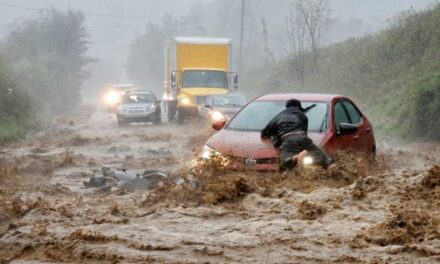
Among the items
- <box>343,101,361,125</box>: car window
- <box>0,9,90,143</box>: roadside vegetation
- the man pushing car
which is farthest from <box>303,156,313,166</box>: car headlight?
<box>0,9,90,143</box>: roadside vegetation

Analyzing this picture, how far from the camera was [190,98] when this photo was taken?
27.6 metres

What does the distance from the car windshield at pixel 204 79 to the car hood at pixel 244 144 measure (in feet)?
60.4

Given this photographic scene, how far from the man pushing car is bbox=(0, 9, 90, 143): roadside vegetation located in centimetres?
2087

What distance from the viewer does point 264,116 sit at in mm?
10289

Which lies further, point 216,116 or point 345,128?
point 216,116

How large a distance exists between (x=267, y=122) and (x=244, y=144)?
1.03 m

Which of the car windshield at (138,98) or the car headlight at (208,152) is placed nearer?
the car headlight at (208,152)

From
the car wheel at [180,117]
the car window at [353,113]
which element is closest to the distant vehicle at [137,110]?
the car wheel at [180,117]

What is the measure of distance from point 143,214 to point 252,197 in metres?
1.19

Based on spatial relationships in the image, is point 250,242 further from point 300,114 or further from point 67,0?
point 67,0

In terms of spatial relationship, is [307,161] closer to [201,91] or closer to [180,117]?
[201,91]

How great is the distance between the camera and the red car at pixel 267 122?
8.96 metres

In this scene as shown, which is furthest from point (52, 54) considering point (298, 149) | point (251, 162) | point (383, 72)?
point (298, 149)

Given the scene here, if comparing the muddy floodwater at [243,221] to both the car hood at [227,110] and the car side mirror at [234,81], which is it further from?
the car side mirror at [234,81]
